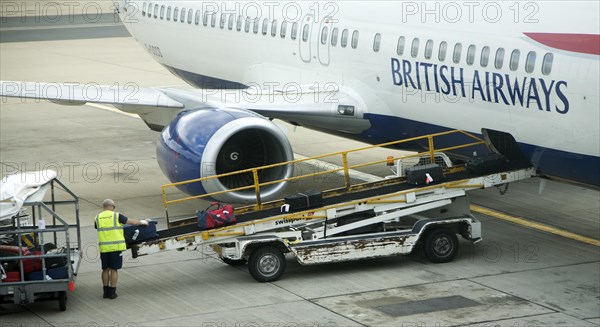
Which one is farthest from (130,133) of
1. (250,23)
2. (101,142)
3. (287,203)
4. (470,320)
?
(470,320)

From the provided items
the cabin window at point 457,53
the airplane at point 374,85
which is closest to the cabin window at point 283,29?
the airplane at point 374,85

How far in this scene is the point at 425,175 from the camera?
55.0ft

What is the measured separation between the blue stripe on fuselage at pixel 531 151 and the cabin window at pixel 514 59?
1.12m

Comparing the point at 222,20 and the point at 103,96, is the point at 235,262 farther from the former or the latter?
the point at 222,20

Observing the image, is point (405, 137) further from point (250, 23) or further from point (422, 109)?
point (250, 23)

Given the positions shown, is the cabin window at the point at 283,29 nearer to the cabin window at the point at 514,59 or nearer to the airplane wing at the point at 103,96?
the airplane wing at the point at 103,96

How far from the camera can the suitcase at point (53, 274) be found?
14594 mm

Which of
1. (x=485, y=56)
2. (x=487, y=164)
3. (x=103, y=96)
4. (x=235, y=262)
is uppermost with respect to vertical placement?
(x=485, y=56)

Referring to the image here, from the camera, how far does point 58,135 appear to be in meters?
28.3

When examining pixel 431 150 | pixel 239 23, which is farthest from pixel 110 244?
pixel 239 23

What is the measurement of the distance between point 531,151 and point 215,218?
4615mm

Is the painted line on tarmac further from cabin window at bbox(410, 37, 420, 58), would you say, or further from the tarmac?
cabin window at bbox(410, 37, 420, 58)

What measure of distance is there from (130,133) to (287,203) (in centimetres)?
1318

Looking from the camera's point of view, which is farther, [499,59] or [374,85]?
[374,85]
